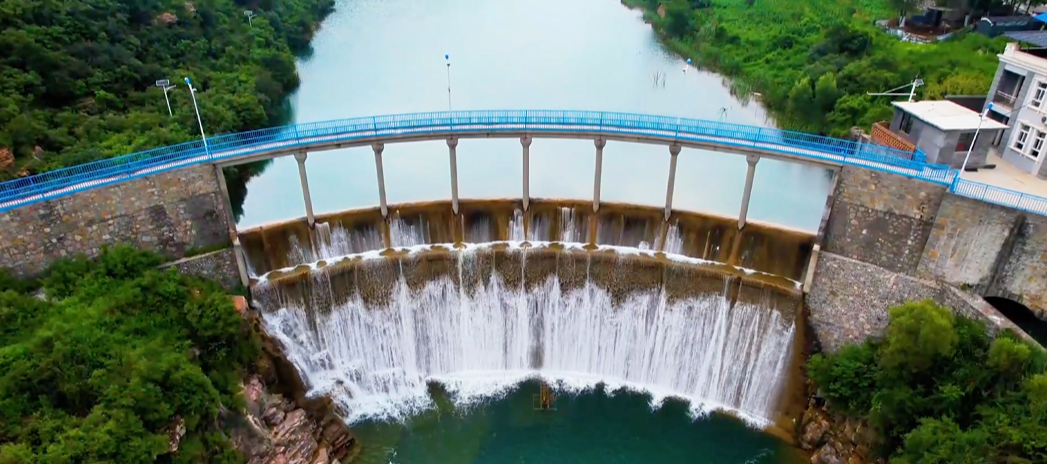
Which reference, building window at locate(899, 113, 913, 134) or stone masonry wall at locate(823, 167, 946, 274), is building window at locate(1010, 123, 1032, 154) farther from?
stone masonry wall at locate(823, 167, 946, 274)

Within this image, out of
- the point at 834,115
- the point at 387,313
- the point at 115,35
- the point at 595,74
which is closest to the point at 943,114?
the point at 834,115

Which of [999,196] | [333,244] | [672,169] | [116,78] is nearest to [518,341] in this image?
[333,244]

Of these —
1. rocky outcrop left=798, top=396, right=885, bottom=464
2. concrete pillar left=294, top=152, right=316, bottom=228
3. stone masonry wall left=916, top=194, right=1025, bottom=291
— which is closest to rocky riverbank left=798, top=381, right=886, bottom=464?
rocky outcrop left=798, top=396, right=885, bottom=464

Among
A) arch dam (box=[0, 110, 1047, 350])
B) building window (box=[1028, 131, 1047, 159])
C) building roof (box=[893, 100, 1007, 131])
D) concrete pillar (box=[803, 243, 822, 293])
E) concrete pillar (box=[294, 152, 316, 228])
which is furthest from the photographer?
concrete pillar (box=[294, 152, 316, 228])

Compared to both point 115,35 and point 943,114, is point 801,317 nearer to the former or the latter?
point 943,114

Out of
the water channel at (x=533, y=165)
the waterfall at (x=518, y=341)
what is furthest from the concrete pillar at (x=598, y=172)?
the water channel at (x=533, y=165)

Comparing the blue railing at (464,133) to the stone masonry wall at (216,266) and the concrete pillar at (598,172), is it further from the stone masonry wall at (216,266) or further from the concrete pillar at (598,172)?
the stone masonry wall at (216,266)

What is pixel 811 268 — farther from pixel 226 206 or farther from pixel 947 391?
pixel 226 206
